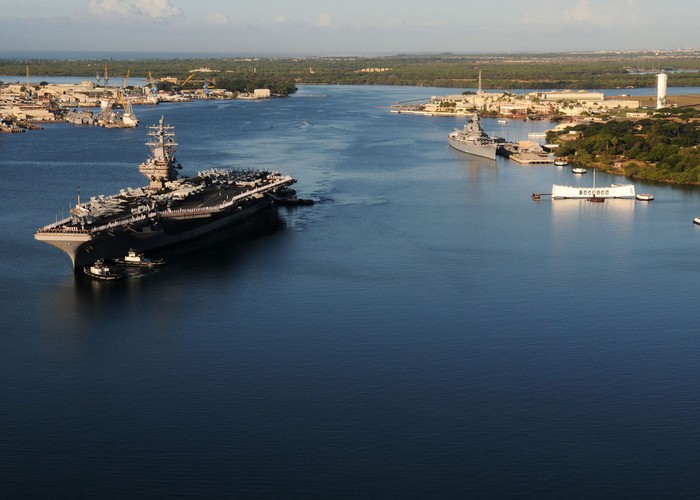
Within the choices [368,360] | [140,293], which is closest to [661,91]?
[140,293]

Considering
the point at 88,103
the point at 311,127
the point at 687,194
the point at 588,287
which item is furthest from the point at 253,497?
the point at 88,103

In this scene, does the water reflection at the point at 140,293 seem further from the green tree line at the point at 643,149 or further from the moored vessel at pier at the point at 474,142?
the moored vessel at pier at the point at 474,142

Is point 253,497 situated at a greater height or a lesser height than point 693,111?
lesser

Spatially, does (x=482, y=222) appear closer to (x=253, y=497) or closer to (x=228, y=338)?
(x=228, y=338)

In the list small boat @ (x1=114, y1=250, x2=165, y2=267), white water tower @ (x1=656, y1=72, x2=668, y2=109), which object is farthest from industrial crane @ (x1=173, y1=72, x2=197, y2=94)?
small boat @ (x1=114, y1=250, x2=165, y2=267)

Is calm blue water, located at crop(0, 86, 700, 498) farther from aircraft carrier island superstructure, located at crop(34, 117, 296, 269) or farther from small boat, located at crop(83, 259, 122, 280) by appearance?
aircraft carrier island superstructure, located at crop(34, 117, 296, 269)
